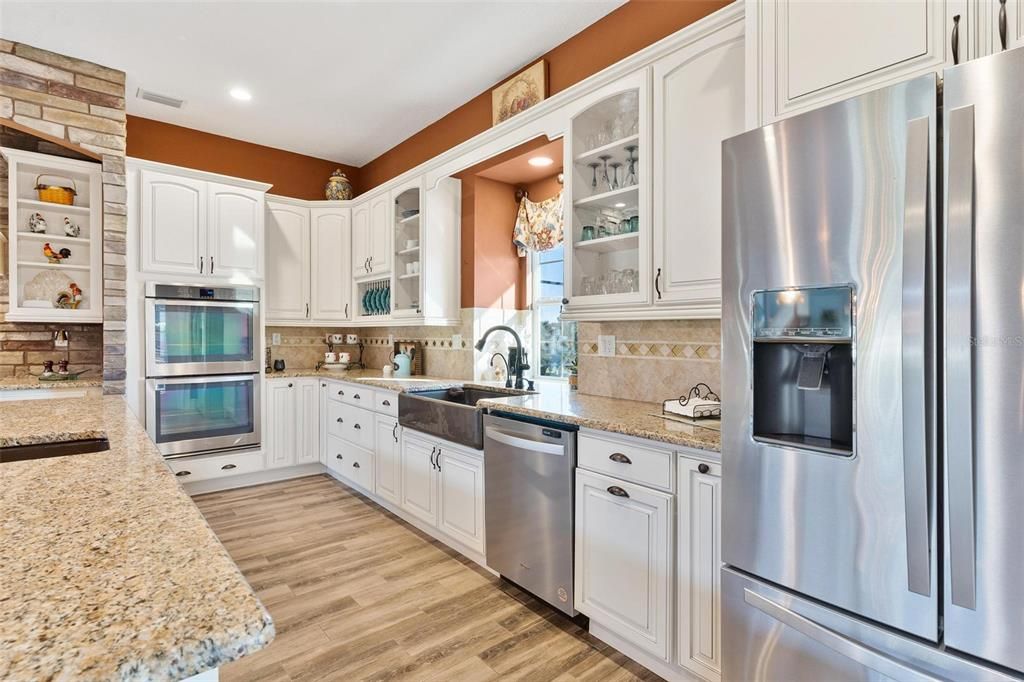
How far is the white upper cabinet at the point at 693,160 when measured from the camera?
6.50 feet

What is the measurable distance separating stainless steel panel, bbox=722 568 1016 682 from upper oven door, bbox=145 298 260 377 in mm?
3808

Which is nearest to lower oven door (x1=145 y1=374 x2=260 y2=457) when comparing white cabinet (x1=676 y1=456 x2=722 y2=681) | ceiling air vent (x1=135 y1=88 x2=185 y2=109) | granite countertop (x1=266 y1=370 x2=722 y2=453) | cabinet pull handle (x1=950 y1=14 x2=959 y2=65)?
granite countertop (x1=266 y1=370 x2=722 y2=453)

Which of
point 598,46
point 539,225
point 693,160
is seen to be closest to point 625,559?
point 693,160

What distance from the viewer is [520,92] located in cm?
321

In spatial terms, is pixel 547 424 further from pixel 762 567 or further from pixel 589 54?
pixel 589 54

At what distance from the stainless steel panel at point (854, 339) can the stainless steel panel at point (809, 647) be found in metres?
0.04

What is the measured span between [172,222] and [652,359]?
357 cm

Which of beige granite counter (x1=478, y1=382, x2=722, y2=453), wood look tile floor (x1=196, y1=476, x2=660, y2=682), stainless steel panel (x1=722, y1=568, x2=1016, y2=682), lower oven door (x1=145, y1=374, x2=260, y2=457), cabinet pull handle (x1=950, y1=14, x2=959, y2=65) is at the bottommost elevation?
wood look tile floor (x1=196, y1=476, x2=660, y2=682)

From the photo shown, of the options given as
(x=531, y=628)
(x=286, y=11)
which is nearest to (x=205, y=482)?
(x=531, y=628)

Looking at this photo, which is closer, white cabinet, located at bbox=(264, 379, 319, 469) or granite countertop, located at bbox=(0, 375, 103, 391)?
granite countertop, located at bbox=(0, 375, 103, 391)

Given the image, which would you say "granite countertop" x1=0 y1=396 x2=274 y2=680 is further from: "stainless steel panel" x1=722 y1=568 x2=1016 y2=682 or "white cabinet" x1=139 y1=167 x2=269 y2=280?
"white cabinet" x1=139 y1=167 x2=269 y2=280

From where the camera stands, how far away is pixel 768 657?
4.72 feet

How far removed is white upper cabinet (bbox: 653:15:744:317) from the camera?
1.98 m

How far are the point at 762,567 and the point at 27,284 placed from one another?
450cm
